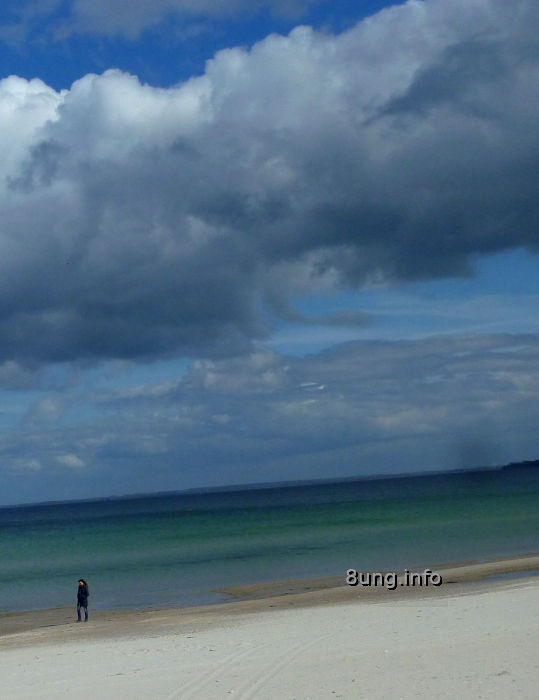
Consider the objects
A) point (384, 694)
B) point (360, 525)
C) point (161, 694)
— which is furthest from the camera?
point (360, 525)

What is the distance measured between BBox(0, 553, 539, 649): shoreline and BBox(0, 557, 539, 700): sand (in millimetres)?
193

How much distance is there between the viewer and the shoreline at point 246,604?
1049 inches

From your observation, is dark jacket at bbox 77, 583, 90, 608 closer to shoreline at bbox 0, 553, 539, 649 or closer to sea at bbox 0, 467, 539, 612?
shoreline at bbox 0, 553, 539, 649

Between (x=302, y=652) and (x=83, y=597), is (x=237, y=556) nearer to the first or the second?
(x=83, y=597)

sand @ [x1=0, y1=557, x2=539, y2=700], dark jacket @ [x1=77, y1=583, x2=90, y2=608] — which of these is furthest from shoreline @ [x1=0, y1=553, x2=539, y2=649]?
dark jacket @ [x1=77, y1=583, x2=90, y2=608]

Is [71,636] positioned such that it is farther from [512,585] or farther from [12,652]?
[512,585]

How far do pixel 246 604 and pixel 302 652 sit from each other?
13.7m

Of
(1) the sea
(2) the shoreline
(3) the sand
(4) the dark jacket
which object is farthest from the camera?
(1) the sea

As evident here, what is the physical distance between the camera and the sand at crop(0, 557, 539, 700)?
47.3ft

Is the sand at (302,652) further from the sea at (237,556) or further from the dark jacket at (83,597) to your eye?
the sea at (237,556)

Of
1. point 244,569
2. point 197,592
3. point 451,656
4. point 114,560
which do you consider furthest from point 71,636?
point 114,560

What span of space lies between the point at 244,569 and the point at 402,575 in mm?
11177

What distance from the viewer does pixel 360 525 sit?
7638 centimetres

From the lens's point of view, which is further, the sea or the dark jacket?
the sea
